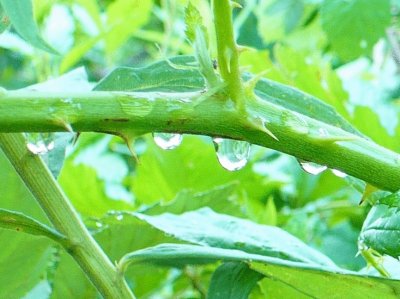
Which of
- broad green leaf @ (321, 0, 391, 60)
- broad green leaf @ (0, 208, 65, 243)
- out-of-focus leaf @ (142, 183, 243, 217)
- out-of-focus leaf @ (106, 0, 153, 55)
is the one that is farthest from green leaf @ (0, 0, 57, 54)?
out-of-focus leaf @ (106, 0, 153, 55)

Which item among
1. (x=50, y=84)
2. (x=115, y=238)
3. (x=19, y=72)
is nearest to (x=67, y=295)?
(x=115, y=238)

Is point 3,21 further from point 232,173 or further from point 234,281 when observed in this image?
point 232,173

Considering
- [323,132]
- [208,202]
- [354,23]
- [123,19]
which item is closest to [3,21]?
[323,132]

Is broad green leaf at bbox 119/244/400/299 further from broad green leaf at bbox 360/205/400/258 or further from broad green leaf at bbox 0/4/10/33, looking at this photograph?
broad green leaf at bbox 0/4/10/33

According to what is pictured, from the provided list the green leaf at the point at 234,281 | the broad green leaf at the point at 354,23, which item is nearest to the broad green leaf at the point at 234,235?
the green leaf at the point at 234,281

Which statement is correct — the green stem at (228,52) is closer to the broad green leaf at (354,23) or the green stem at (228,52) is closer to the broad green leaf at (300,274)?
the broad green leaf at (300,274)

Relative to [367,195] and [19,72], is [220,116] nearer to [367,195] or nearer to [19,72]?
[367,195]
